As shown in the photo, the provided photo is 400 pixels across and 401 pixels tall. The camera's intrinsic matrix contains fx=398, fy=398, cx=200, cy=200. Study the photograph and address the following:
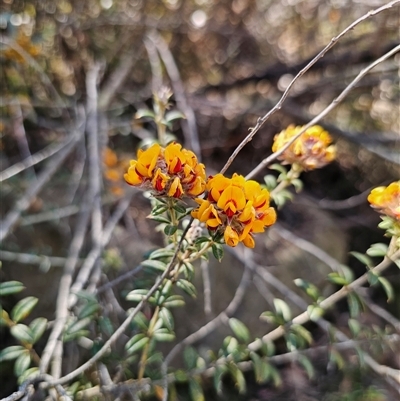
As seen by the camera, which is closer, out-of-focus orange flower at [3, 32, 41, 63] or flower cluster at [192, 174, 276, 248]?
flower cluster at [192, 174, 276, 248]

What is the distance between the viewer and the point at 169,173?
71cm

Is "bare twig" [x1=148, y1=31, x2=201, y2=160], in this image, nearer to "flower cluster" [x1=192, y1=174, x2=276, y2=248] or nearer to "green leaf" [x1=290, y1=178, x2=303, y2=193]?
"green leaf" [x1=290, y1=178, x2=303, y2=193]

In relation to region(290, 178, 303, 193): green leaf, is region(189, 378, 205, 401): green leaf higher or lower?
lower

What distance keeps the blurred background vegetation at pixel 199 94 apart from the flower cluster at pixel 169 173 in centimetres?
98

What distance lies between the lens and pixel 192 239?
871 mm

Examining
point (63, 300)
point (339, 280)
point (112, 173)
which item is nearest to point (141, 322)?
point (63, 300)

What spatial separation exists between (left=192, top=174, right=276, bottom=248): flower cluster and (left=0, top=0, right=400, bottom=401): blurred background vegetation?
991 millimetres

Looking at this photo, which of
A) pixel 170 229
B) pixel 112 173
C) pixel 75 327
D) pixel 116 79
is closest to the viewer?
pixel 170 229

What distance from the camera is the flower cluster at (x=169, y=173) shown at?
702 mm

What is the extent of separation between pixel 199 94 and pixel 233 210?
5.62 ft

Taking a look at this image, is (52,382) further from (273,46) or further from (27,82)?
(273,46)

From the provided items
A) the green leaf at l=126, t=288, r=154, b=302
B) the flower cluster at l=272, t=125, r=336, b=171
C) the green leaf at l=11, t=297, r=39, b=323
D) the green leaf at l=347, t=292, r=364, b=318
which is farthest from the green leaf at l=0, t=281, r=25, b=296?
the green leaf at l=347, t=292, r=364, b=318

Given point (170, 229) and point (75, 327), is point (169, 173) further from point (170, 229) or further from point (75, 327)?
point (75, 327)

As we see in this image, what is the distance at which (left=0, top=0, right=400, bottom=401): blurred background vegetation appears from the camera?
1828 mm
